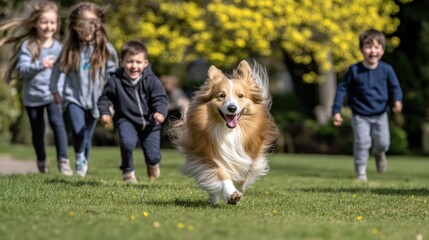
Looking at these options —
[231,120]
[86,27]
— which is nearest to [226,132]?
[231,120]

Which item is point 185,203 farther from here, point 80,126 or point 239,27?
point 239,27

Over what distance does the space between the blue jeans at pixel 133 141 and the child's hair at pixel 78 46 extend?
122 cm

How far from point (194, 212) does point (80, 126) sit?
4308 millimetres

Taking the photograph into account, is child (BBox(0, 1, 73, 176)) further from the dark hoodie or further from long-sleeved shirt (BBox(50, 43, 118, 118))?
the dark hoodie

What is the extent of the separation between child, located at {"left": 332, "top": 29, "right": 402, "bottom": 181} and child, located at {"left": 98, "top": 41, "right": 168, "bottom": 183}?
9.10 ft

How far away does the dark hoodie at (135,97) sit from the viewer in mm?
9414

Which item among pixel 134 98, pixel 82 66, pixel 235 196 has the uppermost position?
pixel 82 66

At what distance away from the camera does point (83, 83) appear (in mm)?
10375

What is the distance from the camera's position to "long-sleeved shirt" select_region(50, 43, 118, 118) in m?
10.4

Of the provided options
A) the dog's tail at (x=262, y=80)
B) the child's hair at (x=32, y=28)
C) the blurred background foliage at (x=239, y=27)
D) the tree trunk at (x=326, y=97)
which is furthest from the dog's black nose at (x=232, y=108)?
the tree trunk at (x=326, y=97)

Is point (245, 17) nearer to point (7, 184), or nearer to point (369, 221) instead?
point (7, 184)

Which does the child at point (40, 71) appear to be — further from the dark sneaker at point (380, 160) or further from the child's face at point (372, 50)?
Answer: the dark sneaker at point (380, 160)

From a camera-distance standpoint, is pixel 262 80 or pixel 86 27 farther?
pixel 86 27

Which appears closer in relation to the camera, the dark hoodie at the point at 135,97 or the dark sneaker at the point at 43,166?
the dark hoodie at the point at 135,97
